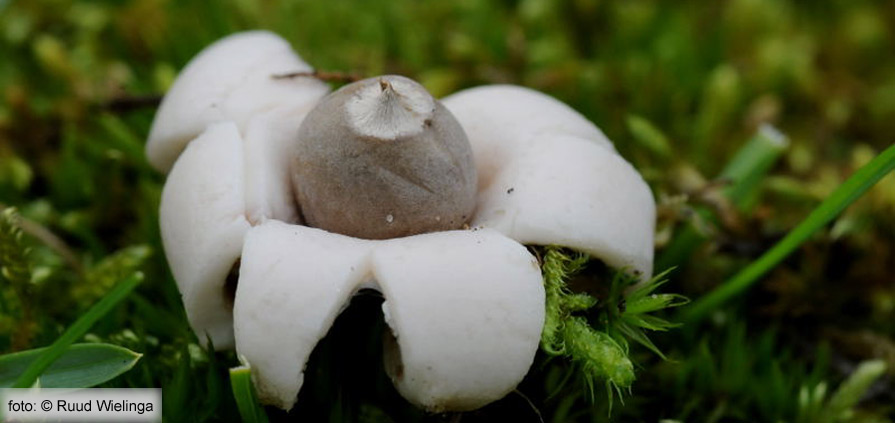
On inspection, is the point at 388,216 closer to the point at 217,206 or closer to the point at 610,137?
the point at 217,206

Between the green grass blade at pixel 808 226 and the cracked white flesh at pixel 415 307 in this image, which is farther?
the green grass blade at pixel 808 226

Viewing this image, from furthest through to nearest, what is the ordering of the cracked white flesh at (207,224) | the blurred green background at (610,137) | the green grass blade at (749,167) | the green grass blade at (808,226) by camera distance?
the green grass blade at (749,167) < the blurred green background at (610,137) < the green grass blade at (808,226) < the cracked white flesh at (207,224)

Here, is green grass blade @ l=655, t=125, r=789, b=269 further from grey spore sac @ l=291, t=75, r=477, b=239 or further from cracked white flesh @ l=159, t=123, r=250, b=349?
cracked white flesh @ l=159, t=123, r=250, b=349

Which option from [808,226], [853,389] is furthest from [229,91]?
[853,389]

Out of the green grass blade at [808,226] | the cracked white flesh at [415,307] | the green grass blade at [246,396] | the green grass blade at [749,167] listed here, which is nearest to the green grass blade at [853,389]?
the green grass blade at [808,226]

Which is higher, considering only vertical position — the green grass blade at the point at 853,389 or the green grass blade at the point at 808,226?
the green grass blade at the point at 808,226

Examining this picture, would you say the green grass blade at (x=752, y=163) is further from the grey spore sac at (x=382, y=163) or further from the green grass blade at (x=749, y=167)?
the grey spore sac at (x=382, y=163)

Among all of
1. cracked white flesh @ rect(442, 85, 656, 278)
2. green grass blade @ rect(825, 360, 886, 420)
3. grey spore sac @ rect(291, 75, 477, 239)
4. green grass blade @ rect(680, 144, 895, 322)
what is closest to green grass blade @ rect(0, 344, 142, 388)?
grey spore sac @ rect(291, 75, 477, 239)
